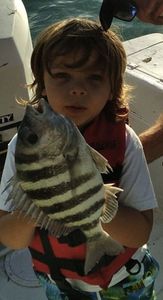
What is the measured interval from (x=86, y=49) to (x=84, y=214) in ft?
2.15

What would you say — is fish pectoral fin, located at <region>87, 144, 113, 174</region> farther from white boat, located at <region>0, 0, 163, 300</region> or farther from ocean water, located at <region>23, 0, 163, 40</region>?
ocean water, located at <region>23, 0, 163, 40</region>

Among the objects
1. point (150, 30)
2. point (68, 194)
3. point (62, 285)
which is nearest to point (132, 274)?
point (62, 285)

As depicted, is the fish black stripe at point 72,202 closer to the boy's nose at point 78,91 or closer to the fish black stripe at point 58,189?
the fish black stripe at point 58,189

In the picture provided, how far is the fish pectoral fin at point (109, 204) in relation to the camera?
1.43m

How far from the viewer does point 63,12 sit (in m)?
7.54

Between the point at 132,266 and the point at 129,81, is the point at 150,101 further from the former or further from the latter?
the point at 132,266

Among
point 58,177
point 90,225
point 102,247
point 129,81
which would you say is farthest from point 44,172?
point 129,81

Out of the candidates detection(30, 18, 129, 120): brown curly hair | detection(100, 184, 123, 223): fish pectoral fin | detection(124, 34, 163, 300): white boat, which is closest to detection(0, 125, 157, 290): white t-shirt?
detection(30, 18, 129, 120): brown curly hair

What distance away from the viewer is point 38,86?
1.95 m

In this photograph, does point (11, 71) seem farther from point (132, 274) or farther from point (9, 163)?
point (132, 274)

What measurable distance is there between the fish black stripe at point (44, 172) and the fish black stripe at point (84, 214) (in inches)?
6.6

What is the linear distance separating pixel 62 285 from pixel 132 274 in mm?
298

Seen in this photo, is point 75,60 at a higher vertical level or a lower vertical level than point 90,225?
higher

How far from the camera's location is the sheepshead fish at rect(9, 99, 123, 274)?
1196 mm
